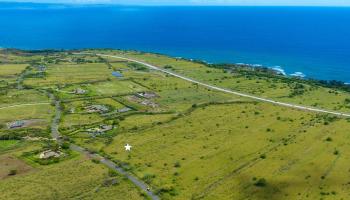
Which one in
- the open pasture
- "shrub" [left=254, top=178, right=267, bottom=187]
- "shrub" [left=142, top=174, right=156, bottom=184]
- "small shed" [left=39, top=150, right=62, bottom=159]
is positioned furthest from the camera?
"small shed" [left=39, top=150, right=62, bottom=159]

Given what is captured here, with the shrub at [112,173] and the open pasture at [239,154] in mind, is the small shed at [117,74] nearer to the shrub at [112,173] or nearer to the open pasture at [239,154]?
the open pasture at [239,154]

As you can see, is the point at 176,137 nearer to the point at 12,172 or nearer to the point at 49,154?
the point at 49,154

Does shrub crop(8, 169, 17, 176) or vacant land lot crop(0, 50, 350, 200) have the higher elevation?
vacant land lot crop(0, 50, 350, 200)

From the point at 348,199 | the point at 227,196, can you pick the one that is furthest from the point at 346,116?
the point at 227,196

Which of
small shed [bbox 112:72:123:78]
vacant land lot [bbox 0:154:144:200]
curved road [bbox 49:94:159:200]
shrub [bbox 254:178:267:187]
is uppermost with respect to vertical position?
small shed [bbox 112:72:123:78]

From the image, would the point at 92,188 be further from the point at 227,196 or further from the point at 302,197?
the point at 302,197

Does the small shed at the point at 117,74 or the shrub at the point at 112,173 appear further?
the small shed at the point at 117,74

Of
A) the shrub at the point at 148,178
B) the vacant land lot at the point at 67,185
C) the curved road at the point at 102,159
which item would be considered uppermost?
the shrub at the point at 148,178

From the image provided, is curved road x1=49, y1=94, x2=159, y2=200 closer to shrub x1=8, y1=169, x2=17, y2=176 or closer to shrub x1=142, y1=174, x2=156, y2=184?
shrub x1=142, y1=174, x2=156, y2=184

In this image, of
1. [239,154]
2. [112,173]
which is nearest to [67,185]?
[112,173]

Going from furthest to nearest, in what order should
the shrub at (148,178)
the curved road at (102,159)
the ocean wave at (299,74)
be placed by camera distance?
the ocean wave at (299,74) → the shrub at (148,178) → the curved road at (102,159)

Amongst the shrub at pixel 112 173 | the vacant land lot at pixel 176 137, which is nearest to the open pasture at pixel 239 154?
the vacant land lot at pixel 176 137

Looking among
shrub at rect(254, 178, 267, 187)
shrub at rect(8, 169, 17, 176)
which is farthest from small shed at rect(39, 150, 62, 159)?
shrub at rect(254, 178, 267, 187)

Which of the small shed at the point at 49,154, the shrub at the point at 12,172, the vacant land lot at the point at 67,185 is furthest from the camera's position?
the small shed at the point at 49,154
